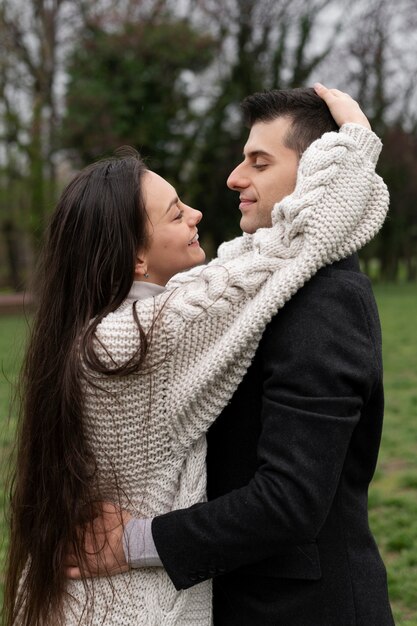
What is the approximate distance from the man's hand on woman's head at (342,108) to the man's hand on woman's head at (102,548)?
102 centimetres

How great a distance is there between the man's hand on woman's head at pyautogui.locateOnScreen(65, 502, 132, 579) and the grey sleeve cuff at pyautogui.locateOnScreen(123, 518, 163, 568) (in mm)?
18

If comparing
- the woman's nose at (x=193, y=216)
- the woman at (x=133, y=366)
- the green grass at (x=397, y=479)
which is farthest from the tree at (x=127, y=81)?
the woman at (x=133, y=366)

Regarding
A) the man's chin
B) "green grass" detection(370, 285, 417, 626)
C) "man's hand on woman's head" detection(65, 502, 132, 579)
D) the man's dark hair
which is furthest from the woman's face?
"green grass" detection(370, 285, 417, 626)

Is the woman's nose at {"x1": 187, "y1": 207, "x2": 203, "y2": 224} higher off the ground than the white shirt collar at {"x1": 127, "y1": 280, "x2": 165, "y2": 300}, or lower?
higher

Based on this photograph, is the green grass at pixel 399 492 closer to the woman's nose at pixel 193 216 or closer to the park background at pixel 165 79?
the woman's nose at pixel 193 216

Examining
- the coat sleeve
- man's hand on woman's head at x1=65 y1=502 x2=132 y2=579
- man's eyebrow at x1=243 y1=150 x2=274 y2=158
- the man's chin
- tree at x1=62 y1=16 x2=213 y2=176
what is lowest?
man's hand on woman's head at x1=65 y1=502 x2=132 y2=579

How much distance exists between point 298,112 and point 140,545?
41.8 inches

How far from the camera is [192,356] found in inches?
63.1

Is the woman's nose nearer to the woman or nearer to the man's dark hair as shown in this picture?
the woman

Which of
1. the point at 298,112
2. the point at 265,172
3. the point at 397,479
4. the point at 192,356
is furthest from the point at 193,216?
the point at 397,479

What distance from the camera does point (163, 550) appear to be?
154 centimetres

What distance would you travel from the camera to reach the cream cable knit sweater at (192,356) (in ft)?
5.14

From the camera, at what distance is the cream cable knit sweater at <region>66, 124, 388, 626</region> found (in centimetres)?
157

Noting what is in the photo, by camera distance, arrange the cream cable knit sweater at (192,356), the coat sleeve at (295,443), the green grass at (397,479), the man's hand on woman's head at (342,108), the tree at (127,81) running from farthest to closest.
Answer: the tree at (127,81), the green grass at (397,479), the man's hand on woman's head at (342,108), the cream cable knit sweater at (192,356), the coat sleeve at (295,443)
